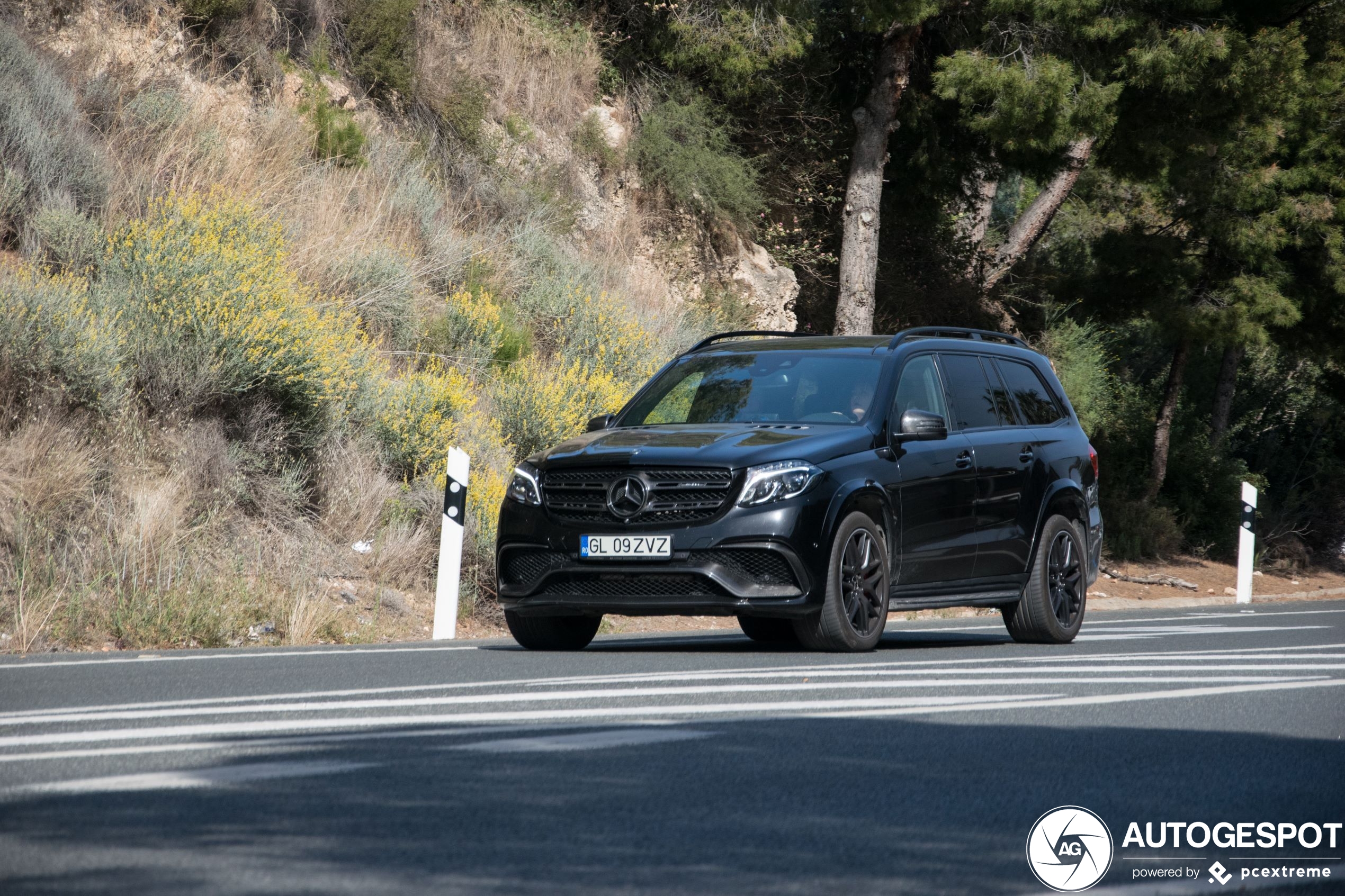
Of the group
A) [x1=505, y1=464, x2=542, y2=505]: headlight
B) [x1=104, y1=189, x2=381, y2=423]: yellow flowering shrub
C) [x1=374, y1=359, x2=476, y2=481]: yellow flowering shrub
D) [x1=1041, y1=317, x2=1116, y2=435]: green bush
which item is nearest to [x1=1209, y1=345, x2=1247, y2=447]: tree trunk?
[x1=1041, y1=317, x2=1116, y2=435]: green bush

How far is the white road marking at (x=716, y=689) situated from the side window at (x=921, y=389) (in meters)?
2.15

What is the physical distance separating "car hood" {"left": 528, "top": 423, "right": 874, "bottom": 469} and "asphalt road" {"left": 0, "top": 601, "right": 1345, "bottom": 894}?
3.74 ft

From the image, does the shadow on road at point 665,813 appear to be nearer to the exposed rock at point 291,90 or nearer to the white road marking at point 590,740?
the white road marking at point 590,740

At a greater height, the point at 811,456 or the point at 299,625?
the point at 811,456

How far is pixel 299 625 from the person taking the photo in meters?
10.8

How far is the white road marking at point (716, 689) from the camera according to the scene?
20.0ft

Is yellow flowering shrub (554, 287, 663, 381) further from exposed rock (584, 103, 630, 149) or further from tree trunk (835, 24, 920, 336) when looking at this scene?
exposed rock (584, 103, 630, 149)

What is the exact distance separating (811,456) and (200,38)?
12716mm

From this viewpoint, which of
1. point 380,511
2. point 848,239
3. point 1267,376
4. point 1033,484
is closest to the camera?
point 1033,484

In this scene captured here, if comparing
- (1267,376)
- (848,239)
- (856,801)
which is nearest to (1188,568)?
(848,239)

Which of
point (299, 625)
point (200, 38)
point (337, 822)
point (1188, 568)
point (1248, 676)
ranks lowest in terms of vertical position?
point (1188, 568)

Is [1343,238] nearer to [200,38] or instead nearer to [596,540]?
[200,38]

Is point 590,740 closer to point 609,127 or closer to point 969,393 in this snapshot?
point 969,393

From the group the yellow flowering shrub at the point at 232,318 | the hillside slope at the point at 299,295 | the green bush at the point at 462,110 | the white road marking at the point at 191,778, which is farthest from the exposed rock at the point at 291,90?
the white road marking at the point at 191,778
